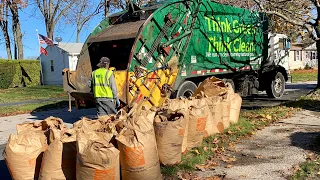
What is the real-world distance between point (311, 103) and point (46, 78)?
78.0ft

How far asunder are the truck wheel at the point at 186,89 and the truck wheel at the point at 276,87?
4960 mm

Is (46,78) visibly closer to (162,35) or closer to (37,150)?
(162,35)

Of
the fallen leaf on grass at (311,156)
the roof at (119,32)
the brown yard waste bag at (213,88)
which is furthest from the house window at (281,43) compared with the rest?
the fallen leaf on grass at (311,156)

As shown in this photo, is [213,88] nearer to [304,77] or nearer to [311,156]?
[311,156]

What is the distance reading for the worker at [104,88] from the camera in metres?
6.40

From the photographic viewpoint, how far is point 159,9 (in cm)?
835

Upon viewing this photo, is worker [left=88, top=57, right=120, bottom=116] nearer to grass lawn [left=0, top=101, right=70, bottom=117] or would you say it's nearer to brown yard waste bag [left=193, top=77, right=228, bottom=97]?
brown yard waste bag [left=193, top=77, right=228, bottom=97]

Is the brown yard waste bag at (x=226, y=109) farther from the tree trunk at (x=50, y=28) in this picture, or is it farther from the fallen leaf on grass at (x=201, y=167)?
the tree trunk at (x=50, y=28)

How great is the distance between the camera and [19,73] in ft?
87.0

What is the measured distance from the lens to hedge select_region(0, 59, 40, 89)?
2506 cm

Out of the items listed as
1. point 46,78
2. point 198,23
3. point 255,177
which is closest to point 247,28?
point 198,23

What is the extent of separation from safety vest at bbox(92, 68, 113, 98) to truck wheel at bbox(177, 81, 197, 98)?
8.54ft

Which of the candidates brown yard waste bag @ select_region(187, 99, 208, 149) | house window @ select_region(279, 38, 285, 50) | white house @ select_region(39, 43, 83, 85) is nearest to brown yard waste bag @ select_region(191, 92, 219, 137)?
brown yard waste bag @ select_region(187, 99, 208, 149)

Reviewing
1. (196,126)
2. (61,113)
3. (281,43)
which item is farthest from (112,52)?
(281,43)
